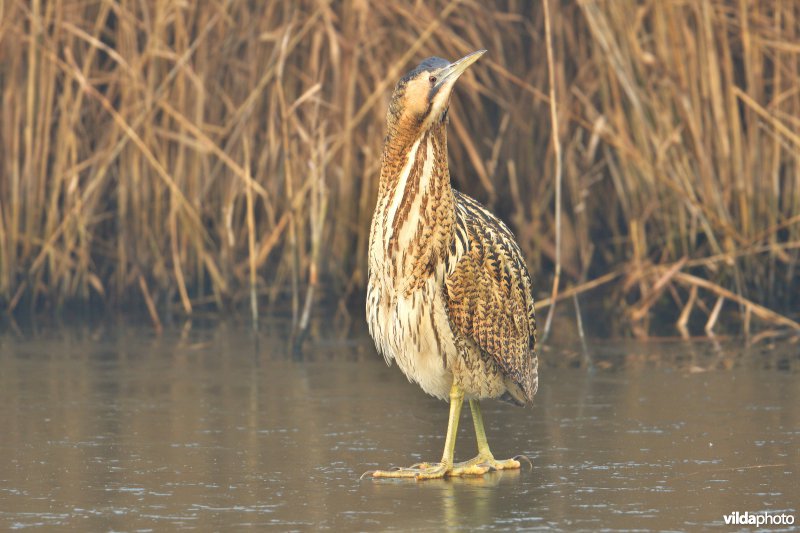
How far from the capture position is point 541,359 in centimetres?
895

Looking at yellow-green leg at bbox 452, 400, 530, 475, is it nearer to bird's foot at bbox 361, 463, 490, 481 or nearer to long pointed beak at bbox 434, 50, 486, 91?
bird's foot at bbox 361, 463, 490, 481

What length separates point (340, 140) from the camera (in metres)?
10.3

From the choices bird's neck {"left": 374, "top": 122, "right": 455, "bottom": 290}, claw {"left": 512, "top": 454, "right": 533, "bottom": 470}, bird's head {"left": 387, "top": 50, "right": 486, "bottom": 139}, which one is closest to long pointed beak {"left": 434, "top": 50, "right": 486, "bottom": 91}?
bird's head {"left": 387, "top": 50, "right": 486, "bottom": 139}

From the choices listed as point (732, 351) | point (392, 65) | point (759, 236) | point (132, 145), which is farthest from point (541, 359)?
point (132, 145)

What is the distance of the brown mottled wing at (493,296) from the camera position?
5.99 meters

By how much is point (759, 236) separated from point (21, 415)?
4804mm

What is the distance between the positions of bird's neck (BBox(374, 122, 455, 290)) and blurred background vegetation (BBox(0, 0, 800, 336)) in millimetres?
3670

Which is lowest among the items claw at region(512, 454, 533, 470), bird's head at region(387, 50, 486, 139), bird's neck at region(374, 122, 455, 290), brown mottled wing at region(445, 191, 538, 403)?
claw at region(512, 454, 533, 470)

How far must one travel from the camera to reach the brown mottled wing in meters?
5.99

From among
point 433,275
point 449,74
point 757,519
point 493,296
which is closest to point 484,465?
point 493,296

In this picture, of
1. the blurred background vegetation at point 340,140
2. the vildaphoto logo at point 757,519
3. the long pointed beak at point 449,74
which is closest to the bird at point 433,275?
the long pointed beak at point 449,74

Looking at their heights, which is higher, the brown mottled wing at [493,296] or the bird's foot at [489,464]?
the brown mottled wing at [493,296]

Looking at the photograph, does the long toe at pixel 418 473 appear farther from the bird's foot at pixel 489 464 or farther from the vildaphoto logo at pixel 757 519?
the vildaphoto logo at pixel 757 519

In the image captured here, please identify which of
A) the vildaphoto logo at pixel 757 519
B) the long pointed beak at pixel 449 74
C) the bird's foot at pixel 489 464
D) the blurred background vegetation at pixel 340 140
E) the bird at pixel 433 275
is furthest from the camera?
the blurred background vegetation at pixel 340 140
